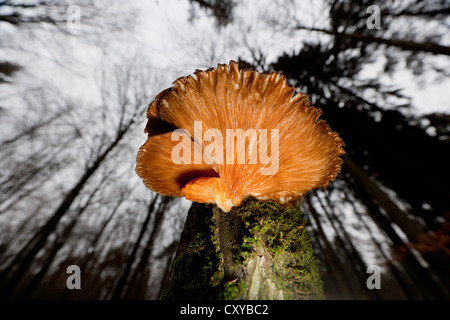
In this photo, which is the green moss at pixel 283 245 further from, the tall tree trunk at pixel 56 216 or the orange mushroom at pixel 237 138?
the tall tree trunk at pixel 56 216

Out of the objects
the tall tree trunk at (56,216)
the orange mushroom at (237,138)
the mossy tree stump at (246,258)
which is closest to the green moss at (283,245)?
the mossy tree stump at (246,258)

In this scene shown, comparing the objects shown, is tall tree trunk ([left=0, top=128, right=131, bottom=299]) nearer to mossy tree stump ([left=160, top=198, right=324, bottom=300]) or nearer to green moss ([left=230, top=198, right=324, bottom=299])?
mossy tree stump ([left=160, top=198, right=324, bottom=300])

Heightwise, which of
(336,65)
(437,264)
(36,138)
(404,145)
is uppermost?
(336,65)

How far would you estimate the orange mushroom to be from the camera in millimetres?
1685

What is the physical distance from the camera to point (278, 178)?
83.6 inches

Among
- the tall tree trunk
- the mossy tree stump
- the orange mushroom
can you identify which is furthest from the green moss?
the tall tree trunk

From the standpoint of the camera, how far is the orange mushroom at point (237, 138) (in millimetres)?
1685

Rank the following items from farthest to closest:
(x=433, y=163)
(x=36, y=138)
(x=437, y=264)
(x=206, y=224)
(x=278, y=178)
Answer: (x=36, y=138), (x=437, y=264), (x=433, y=163), (x=278, y=178), (x=206, y=224)

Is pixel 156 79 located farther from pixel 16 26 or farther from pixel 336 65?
pixel 336 65

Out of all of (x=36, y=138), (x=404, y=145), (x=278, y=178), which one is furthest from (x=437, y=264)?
(x=36, y=138)

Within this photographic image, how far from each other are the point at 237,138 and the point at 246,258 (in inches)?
41.3

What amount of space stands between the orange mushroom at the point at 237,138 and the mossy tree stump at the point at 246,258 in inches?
9.1

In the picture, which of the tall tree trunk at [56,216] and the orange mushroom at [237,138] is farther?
the tall tree trunk at [56,216]

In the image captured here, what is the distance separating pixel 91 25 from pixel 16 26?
2795 mm
